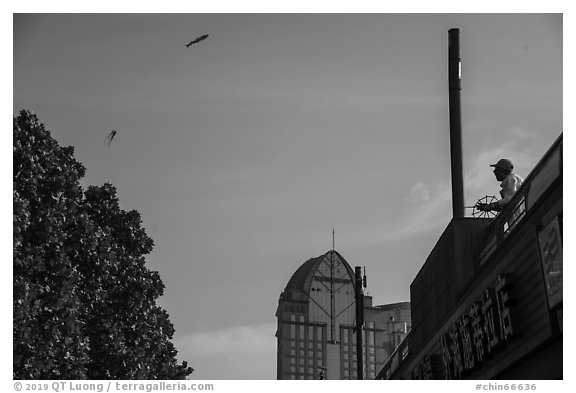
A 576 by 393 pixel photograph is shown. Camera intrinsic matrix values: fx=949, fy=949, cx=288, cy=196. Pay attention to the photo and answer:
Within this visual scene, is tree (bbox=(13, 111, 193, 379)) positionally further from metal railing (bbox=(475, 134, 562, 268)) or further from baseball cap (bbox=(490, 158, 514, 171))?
baseball cap (bbox=(490, 158, 514, 171))

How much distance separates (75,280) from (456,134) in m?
12.2

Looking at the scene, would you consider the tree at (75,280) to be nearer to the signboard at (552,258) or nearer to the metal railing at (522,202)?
the metal railing at (522,202)

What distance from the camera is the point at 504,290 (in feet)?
60.3

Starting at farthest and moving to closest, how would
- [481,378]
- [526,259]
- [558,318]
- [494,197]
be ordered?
[494,197] < [481,378] < [526,259] < [558,318]

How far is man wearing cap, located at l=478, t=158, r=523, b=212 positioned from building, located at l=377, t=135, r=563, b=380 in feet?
1.43

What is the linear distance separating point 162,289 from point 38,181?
5.55m

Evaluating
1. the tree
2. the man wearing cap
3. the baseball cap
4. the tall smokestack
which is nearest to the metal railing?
the man wearing cap

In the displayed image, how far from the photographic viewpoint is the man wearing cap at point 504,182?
21.8m

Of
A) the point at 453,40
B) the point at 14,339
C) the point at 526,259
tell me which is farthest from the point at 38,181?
the point at 526,259

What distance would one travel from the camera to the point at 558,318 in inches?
625

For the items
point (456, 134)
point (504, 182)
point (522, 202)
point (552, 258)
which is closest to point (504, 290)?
point (522, 202)

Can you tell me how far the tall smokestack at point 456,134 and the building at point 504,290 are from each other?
7.02ft
